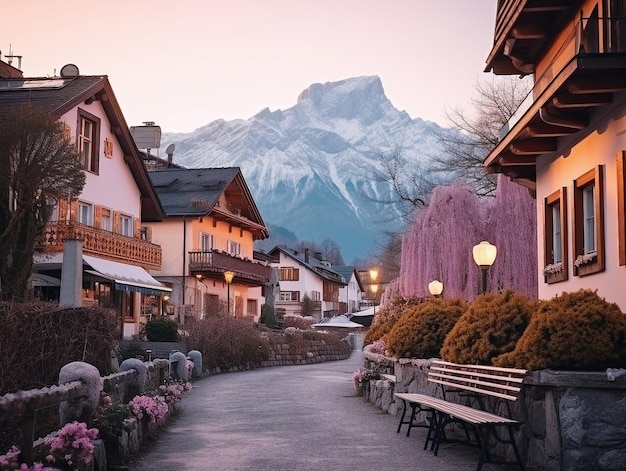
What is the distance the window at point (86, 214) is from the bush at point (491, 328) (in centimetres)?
2347

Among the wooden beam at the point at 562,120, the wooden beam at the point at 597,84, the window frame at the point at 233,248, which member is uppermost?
the window frame at the point at 233,248

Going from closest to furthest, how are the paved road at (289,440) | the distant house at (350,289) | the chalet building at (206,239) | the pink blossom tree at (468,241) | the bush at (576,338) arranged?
1. the bush at (576,338)
2. the paved road at (289,440)
3. the pink blossom tree at (468,241)
4. the chalet building at (206,239)
5. the distant house at (350,289)

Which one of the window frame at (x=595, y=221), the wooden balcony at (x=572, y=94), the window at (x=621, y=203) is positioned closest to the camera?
the wooden balcony at (x=572, y=94)

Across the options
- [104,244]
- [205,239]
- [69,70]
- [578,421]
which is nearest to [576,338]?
[578,421]

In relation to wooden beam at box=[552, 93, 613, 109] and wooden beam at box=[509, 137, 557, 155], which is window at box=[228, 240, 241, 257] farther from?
wooden beam at box=[552, 93, 613, 109]

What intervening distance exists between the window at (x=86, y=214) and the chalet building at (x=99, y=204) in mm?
36

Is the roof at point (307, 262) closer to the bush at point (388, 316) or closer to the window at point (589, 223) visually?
the bush at point (388, 316)

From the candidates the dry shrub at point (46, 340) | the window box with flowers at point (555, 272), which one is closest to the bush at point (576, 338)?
the window box with flowers at point (555, 272)

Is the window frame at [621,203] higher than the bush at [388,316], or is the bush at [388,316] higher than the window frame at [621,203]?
the window frame at [621,203]

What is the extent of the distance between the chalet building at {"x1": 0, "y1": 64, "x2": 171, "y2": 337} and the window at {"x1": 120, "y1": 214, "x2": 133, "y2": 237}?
0.13 ft

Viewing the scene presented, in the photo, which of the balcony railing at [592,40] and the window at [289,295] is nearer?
the balcony railing at [592,40]

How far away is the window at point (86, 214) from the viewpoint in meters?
32.6

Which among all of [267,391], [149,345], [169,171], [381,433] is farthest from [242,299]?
[381,433]

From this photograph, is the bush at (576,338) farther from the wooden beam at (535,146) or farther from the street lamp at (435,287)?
the street lamp at (435,287)
